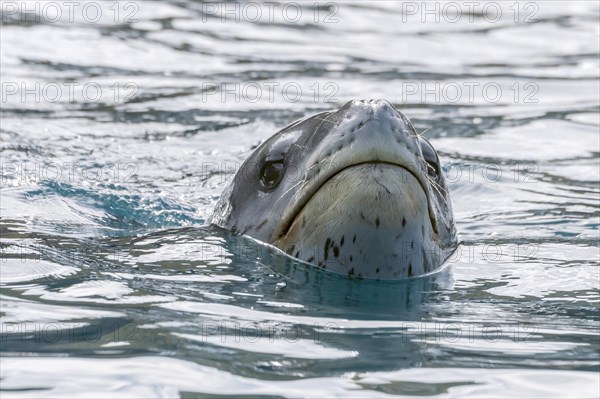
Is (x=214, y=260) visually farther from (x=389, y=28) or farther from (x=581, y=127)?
(x=389, y=28)

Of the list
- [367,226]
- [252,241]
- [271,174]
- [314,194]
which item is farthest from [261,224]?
[367,226]

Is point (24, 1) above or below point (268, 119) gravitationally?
above

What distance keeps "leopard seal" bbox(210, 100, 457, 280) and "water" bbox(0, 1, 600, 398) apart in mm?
112

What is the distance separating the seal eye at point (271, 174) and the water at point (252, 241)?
31cm

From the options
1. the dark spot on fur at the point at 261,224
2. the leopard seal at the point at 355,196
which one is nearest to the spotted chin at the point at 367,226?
the leopard seal at the point at 355,196

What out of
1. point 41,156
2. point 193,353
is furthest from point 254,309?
point 41,156

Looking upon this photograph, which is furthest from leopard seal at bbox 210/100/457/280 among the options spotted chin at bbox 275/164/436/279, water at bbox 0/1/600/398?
water at bbox 0/1/600/398

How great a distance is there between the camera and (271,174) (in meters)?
5.48

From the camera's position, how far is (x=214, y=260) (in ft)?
17.8

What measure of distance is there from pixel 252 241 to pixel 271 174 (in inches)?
12.6

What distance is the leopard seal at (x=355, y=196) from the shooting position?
15.4 ft

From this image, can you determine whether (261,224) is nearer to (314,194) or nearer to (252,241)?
(252,241)

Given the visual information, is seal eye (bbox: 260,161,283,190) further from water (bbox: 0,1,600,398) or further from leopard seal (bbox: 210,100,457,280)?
water (bbox: 0,1,600,398)

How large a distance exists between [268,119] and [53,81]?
2152 millimetres
